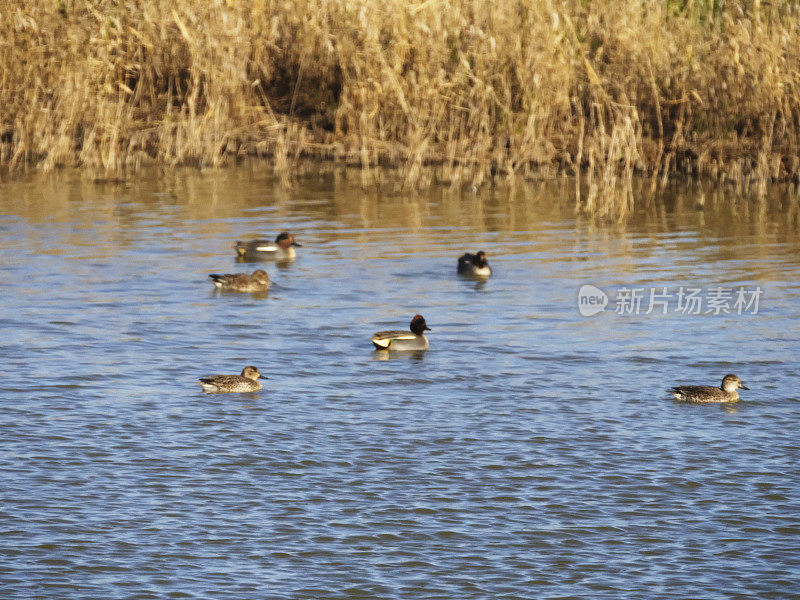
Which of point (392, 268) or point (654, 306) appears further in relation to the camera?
point (392, 268)

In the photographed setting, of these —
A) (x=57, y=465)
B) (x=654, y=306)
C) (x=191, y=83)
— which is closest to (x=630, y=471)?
(x=57, y=465)

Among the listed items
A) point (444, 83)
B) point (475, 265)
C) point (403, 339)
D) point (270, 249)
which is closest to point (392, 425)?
point (403, 339)

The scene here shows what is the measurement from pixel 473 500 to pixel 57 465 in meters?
2.97

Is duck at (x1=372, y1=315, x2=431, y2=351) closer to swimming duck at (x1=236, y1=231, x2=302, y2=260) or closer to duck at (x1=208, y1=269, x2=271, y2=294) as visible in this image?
duck at (x1=208, y1=269, x2=271, y2=294)

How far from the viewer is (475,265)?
56.9 ft

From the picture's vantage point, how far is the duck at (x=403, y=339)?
13812 millimetres

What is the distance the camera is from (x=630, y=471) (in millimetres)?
10383

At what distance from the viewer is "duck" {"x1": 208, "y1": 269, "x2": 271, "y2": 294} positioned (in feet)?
55.1

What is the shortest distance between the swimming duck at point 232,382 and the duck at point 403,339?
1846mm

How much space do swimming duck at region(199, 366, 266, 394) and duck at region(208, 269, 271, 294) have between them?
453 cm

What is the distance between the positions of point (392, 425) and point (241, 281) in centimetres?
578

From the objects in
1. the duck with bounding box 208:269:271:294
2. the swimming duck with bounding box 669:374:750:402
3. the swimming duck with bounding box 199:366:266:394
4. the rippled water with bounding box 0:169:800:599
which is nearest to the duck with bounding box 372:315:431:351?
the rippled water with bounding box 0:169:800:599

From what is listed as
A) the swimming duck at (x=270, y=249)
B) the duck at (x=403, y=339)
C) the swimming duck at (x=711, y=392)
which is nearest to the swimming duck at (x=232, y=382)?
the duck at (x=403, y=339)

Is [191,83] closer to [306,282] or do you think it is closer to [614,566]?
[306,282]
